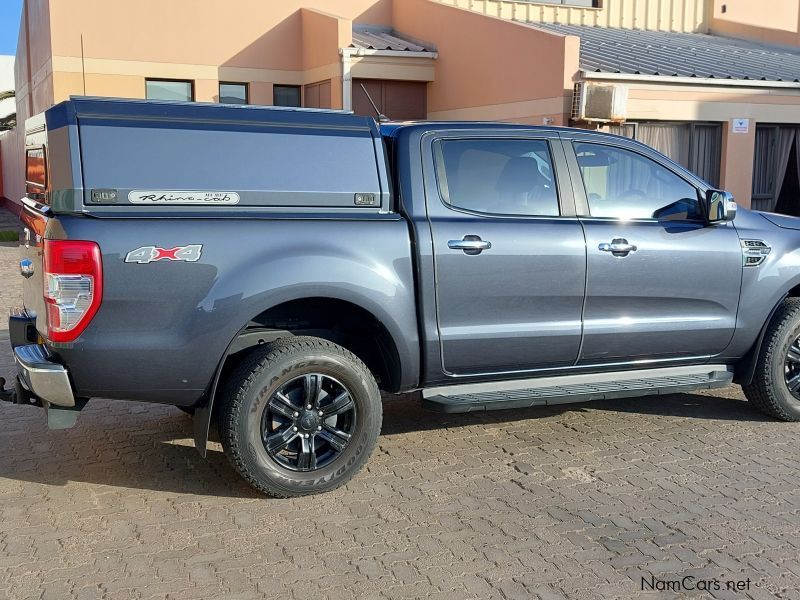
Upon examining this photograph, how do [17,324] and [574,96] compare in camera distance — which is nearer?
[17,324]

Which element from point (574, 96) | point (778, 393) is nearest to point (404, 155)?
point (778, 393)

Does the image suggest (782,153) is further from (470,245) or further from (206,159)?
(206,159)

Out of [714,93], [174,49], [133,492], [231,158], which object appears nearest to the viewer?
[231,158]

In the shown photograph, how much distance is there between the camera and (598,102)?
1305 cm

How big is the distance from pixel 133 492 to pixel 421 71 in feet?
45.1

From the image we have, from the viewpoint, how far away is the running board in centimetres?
495

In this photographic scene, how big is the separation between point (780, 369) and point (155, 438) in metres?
4.12

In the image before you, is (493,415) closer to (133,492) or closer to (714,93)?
(133,492)

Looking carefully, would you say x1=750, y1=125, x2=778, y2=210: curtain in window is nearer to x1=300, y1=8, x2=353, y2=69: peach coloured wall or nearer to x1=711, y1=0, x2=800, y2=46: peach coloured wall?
x1=711, y1=0, x2=800, y2=46: peach coloured wall

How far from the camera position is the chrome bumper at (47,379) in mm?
4156

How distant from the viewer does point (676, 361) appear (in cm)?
557

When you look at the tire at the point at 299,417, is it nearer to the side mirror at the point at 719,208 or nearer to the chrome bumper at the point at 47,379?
the chrome bumper at the point at 47,379

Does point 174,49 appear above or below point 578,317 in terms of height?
above

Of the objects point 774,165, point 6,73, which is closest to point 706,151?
point 774,165
